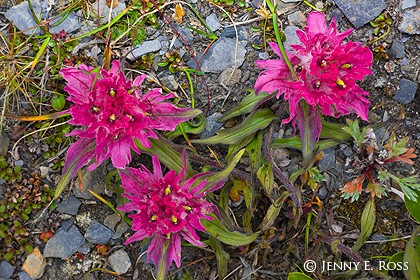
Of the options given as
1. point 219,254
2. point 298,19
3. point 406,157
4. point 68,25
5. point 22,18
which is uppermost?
point 22,18

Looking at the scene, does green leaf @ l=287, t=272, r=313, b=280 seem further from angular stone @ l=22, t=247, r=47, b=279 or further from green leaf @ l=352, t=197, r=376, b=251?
angular stone @ l=22, t=247, r=47, b=279

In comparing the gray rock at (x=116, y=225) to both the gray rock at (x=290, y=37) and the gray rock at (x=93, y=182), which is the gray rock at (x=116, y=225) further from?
the gray rock at (x=290, y=37)

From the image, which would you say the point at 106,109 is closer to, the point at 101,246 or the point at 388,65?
the point at 101,246

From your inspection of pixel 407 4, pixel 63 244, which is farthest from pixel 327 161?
pixel 63 244

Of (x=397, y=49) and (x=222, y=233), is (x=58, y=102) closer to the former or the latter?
(x=222, y=233)

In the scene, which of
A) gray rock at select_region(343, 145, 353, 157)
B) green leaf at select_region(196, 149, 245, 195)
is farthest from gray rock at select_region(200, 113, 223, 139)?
gray rock at select_region(343, 145, 353, 157)
